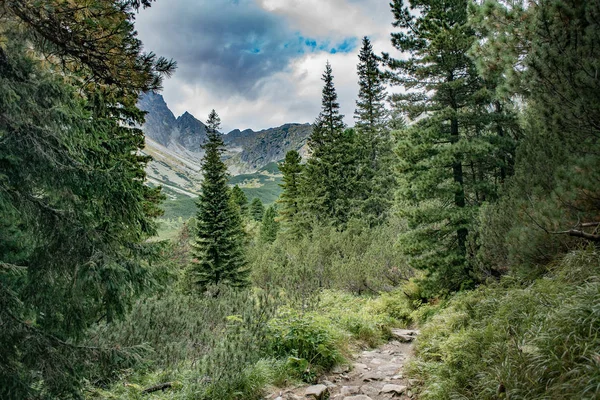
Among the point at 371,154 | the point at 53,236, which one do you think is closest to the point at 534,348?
the point at 53,236

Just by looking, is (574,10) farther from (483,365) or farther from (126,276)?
(126,276)

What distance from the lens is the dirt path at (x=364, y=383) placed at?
4.38m

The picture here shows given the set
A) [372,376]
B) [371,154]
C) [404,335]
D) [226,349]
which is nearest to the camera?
[226,349]

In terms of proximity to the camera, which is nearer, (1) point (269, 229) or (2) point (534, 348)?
(2) point (534, 348)

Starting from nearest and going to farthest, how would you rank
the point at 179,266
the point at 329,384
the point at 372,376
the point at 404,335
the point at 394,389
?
the point at 394,389 → the point at 329,384 → the point at 179,266 → the point at 372,376 → the point at 404,335

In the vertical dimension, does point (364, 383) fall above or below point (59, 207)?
below

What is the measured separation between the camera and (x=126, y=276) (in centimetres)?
301

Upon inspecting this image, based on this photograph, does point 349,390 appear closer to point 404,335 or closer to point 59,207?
point 404,335

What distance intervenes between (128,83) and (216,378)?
3833mm

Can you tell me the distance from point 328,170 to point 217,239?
1251cm

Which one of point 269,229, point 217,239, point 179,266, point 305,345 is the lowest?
point 305,345

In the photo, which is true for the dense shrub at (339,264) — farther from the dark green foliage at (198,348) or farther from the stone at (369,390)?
the stone at (369,390)

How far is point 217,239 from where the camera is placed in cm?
1883

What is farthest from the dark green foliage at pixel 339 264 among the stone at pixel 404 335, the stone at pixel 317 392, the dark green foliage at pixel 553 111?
the dark green foliage at pixel 553 111
